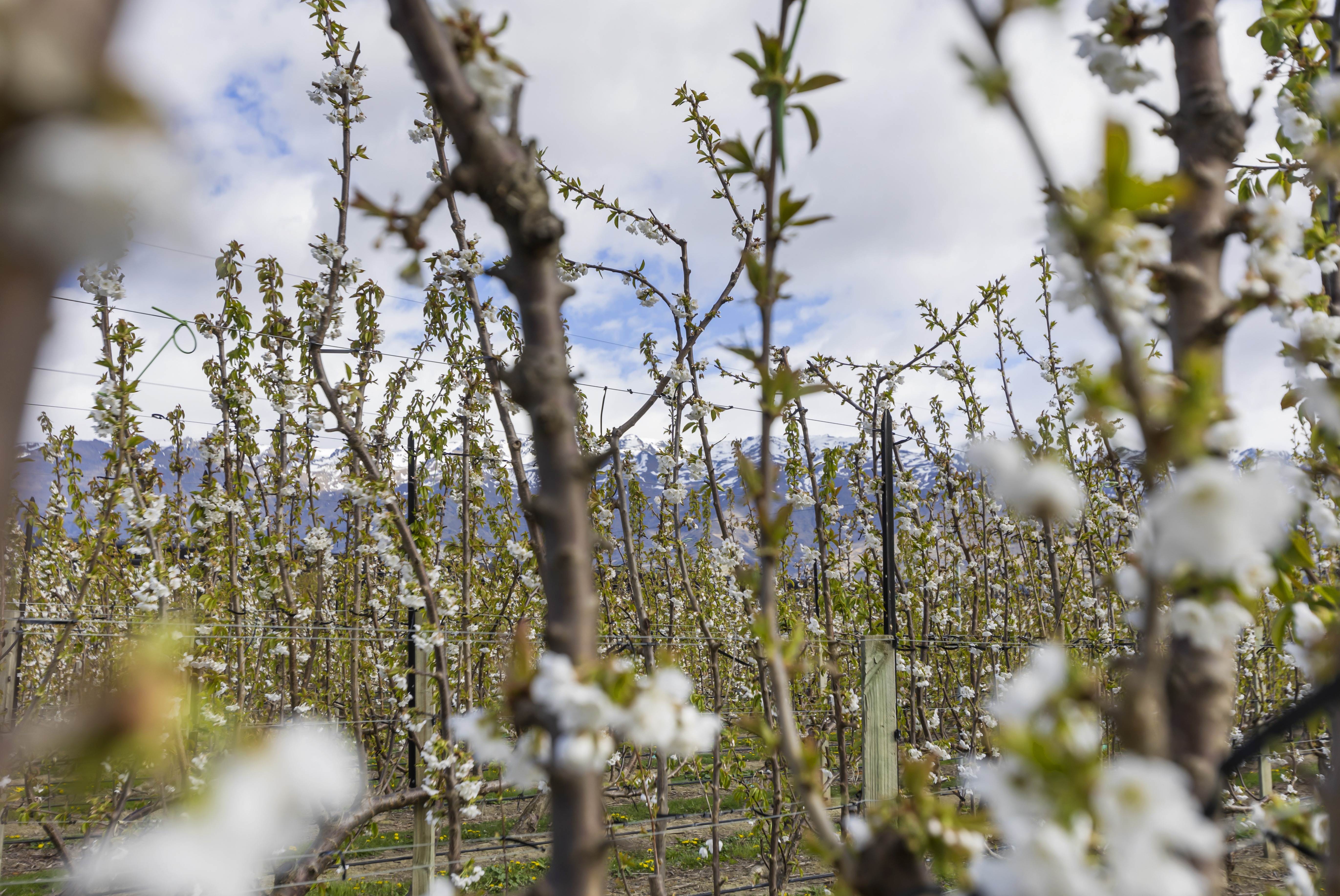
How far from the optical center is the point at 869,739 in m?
3.85

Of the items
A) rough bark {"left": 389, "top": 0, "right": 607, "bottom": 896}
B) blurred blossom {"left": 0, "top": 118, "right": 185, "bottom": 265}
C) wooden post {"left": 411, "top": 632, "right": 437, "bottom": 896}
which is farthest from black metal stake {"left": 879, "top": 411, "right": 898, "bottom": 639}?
blurred blossom {"left": 0, "top": 118, "right": 185, "bottom": 265}

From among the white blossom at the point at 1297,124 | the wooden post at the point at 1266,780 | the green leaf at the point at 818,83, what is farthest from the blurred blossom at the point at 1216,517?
the wooden post at the point at 1266,780

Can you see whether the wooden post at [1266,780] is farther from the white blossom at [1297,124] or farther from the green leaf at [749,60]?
the green leaf at [749,60]

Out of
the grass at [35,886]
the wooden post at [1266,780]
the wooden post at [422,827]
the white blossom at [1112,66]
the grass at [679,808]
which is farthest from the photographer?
the grass at [679,808]

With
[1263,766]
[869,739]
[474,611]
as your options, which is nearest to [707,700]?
[474,611]

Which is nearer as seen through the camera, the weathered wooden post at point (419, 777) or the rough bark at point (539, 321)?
the rough bark at point (539, 321)

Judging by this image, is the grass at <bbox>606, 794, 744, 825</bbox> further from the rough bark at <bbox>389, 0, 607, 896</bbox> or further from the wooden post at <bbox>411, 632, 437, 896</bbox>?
the rough bark at <bbox>389, 0, 607, 896</bbox>

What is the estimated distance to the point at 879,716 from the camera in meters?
3.88

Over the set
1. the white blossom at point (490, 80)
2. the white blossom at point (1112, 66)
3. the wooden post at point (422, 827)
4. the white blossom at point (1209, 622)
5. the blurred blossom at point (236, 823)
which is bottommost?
Answer: the wooden post at point (422, 827)

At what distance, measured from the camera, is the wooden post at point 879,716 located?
3.84m

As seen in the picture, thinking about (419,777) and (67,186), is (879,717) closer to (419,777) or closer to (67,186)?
(419,777)

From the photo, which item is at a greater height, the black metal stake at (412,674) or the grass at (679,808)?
the black metal stake at (412,674)

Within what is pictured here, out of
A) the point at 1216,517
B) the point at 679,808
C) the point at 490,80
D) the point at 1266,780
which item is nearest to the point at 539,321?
the point at 490,80

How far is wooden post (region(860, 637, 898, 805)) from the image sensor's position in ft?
12.6
